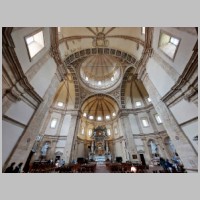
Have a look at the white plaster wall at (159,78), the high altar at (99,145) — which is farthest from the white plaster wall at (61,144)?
the white plaster wall at (159,78)

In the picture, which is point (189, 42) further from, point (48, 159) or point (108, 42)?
point (48, 159)

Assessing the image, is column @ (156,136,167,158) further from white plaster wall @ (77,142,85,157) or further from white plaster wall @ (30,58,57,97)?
white plaster wall @ (30,58,57,97)

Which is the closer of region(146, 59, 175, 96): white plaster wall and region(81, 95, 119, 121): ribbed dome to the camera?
region(146, 59, 175, 96): white plaster wall

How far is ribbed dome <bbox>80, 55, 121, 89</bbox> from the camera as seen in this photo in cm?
2333

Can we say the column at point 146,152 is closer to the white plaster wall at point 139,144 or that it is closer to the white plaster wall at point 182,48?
the white plaster wall at point 139,144

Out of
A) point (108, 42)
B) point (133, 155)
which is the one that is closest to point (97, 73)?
point (108, 42)

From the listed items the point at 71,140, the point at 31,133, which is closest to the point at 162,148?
the point at 71,140

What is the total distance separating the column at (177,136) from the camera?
18.8 ft

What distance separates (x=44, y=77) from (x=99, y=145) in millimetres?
20292

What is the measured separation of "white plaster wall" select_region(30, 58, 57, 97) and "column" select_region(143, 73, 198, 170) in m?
9.35

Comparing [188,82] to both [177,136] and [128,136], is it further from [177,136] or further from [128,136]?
[128,136]

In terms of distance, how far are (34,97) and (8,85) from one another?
6.88 ft

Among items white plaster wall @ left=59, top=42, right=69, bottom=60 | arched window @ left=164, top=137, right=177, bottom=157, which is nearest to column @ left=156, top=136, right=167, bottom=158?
arched window @ left=164, top=137, right=177, bottom=157

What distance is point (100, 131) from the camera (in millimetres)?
24812
